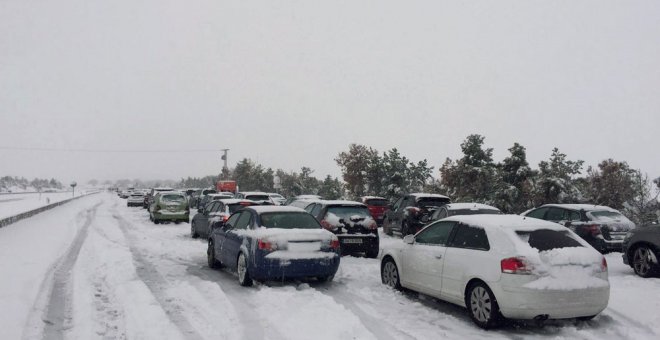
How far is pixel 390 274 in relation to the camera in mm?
9086

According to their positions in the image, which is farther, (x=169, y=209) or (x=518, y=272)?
(x=169, y=209)

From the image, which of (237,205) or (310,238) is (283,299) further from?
(237,205)

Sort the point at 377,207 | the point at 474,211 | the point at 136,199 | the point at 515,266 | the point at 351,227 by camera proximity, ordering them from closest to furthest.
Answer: the point at 515,266, the point at 351,227, the point at 474,211, the point at 377,207, the point at 136,199

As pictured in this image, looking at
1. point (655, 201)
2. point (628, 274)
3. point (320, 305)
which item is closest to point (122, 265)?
point (320, 305)

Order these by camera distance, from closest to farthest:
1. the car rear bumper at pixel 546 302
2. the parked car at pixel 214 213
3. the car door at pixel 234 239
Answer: the car rear bumper at pixel 546 302 → the car door at pixel 234 239 → the parked car at pixel 214 213

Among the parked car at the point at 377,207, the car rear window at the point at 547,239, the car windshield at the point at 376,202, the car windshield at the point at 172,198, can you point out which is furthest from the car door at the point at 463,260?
the car windshield at the point at 172,198

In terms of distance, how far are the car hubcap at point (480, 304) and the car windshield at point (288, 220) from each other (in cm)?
375

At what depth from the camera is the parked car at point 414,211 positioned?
1736 centimetres

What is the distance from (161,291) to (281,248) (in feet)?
7.20

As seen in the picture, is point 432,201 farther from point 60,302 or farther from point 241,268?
point 60,302

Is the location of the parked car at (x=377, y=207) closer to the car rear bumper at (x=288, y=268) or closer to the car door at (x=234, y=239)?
the car door at (x=234, y=239)

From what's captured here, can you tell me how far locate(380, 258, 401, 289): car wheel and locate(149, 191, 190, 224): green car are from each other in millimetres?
16504

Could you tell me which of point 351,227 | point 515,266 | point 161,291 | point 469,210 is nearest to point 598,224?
point 469,210

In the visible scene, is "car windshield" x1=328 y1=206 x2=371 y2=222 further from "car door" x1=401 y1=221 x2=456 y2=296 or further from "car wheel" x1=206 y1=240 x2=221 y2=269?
"car door" x1=401 y1=221 x2=456 y2=296
